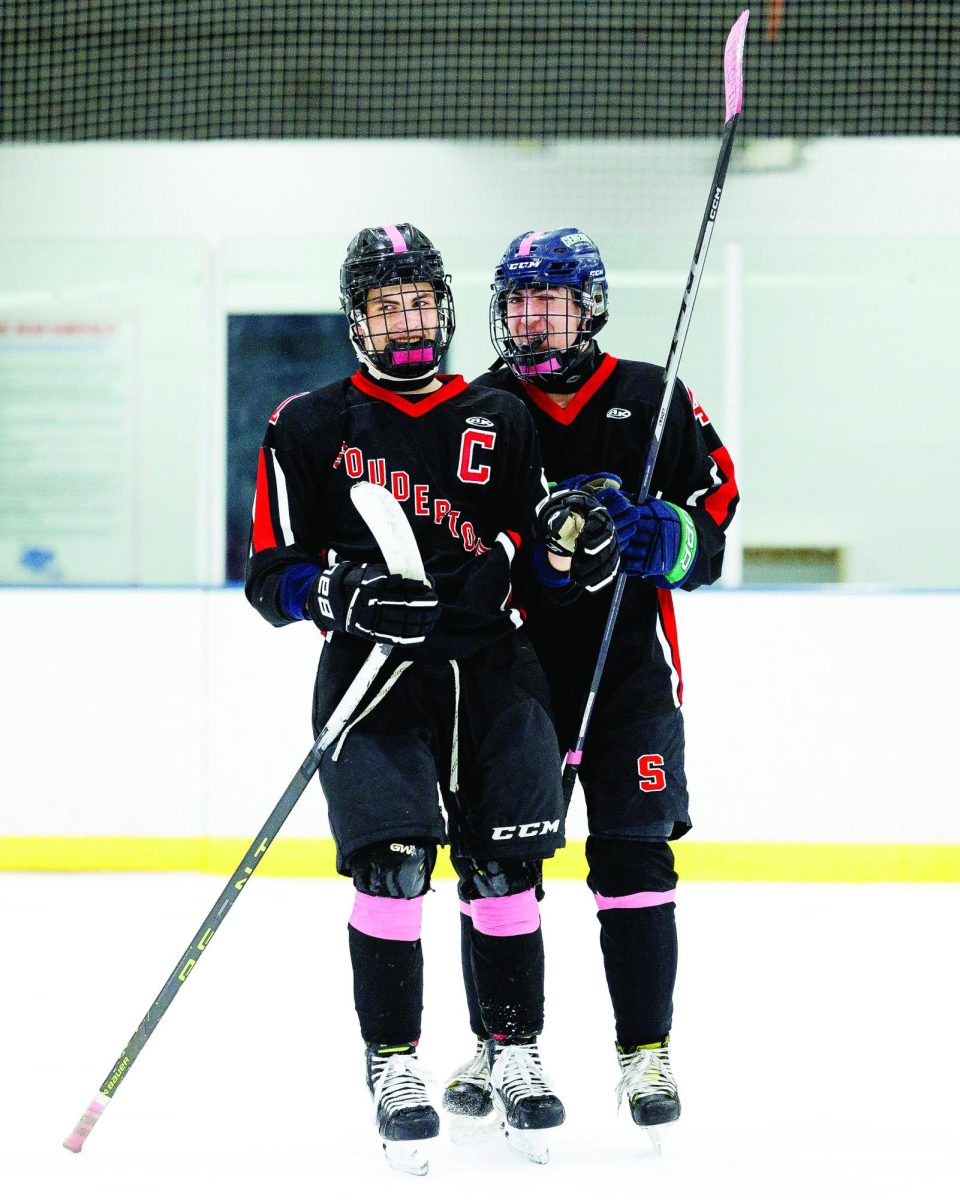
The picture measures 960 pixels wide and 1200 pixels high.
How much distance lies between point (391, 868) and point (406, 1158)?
1.13 ft

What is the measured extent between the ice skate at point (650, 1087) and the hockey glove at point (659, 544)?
61 centimetres

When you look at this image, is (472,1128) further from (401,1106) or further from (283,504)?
(283,504)

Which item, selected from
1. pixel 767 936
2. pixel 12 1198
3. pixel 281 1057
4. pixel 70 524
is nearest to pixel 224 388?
pixel 70 524

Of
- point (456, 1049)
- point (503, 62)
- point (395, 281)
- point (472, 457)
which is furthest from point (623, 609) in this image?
point (503, 62)

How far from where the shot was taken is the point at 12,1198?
1.84 metres

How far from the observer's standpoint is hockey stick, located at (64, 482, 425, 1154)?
5.98 ft

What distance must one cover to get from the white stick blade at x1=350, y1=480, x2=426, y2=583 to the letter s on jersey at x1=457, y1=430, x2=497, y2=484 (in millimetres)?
161

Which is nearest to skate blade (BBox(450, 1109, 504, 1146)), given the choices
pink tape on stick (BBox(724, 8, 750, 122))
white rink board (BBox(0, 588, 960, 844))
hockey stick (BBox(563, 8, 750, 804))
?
hockey stick (BBox(563, 8, 750, 804))

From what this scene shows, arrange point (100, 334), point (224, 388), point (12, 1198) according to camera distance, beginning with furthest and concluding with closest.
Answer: point (100, 334) → point (224, 388) → point (12, 1198)

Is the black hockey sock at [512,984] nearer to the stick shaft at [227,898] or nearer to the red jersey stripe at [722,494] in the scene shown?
the stick shaft at [227,898]

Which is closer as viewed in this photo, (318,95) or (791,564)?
(791,564)

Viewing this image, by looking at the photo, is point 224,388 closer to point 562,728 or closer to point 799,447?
point 799,447

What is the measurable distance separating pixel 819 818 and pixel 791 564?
3.33 feet

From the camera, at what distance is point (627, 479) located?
7.07 feet
